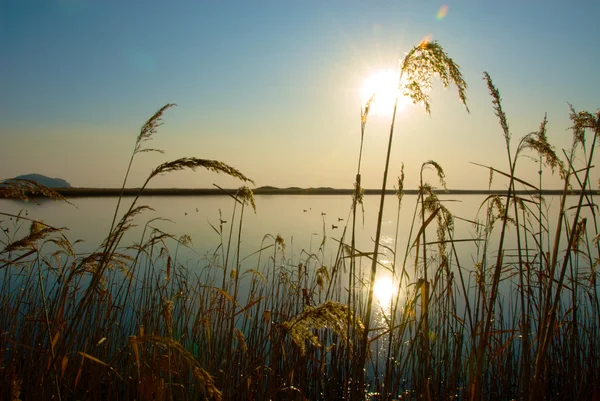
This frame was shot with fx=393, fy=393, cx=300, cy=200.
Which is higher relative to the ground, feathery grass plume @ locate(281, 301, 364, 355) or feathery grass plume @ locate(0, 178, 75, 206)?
feathery grass plume @ locate(0, 178, 75, 206)

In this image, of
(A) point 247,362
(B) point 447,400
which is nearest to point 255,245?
(A) point 247,362

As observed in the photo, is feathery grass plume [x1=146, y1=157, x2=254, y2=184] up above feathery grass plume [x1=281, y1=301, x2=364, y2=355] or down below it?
above

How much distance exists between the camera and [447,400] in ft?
8.52

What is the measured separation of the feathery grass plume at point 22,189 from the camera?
5.89 ft

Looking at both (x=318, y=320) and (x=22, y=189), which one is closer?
(x=318, y=320)

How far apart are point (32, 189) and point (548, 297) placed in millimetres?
2215

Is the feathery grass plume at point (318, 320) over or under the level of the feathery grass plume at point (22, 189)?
under

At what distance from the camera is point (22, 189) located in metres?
1.84

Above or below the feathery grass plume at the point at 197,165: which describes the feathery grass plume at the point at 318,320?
below

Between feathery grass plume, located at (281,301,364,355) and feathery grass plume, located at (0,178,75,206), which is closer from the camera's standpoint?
feathery grass plume, located at (281,301,364,355)

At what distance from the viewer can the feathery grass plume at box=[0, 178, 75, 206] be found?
1796 millimetres

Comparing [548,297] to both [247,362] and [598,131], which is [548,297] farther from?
[247,362]

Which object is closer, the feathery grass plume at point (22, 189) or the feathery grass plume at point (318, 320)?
the feathery grass plume at point (318, 320)

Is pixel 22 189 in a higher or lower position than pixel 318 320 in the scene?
higher
